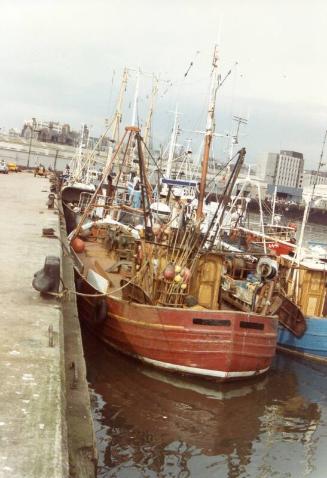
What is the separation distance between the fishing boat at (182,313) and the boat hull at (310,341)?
7.74 ft

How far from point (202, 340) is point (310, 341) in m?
5.17

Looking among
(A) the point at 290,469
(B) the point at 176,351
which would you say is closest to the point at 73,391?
(A) the point at 290,469

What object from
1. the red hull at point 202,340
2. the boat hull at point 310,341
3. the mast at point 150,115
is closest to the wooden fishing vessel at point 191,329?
the red hull at point 202,340

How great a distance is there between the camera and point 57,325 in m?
8.23

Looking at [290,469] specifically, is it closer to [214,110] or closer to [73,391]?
[73,391]

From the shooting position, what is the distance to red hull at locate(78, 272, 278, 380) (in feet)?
42.9

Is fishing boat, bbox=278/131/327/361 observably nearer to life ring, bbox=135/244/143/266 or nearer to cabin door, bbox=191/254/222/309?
cabin door, bbox=191/254/222/309

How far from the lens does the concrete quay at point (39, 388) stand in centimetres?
473

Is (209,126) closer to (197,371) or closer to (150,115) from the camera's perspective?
(197,371)

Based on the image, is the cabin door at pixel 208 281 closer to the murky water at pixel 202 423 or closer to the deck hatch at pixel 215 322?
the deck hatch at pixel 215 322

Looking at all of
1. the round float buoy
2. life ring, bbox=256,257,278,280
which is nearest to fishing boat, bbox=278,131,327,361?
life ring, bbox=256,257,278,280

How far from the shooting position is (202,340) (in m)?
13.1

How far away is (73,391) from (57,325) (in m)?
1.17

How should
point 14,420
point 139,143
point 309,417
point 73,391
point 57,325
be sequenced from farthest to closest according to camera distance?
point 139,143 → point 309,417 → point 57,325 → point 73,391 → point 14,420
